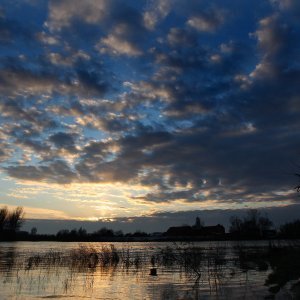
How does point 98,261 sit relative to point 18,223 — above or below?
below

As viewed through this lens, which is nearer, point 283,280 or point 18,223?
point 283,280

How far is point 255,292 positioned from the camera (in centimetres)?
1716

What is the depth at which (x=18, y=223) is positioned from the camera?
503ft

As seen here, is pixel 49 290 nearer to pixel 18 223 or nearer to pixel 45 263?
pixel 45 263

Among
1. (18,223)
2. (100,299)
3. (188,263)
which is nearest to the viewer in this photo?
(100,299)

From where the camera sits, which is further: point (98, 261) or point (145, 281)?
point (98, 261)

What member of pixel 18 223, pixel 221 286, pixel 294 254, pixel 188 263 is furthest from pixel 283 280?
pixel 18 223

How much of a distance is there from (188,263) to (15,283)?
13.4 metres

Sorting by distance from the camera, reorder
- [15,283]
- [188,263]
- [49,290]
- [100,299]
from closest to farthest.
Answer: [100,299] < [49,290] < [15,283] < [188,263]

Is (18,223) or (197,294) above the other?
(18,223)

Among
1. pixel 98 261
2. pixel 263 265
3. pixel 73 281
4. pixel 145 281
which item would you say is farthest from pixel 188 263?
pixel 263 265

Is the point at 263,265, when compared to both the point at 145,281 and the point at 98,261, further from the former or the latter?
the point at 98,261

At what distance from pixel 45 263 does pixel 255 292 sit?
24.8 metres

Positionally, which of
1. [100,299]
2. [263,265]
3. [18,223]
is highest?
[18,223]
